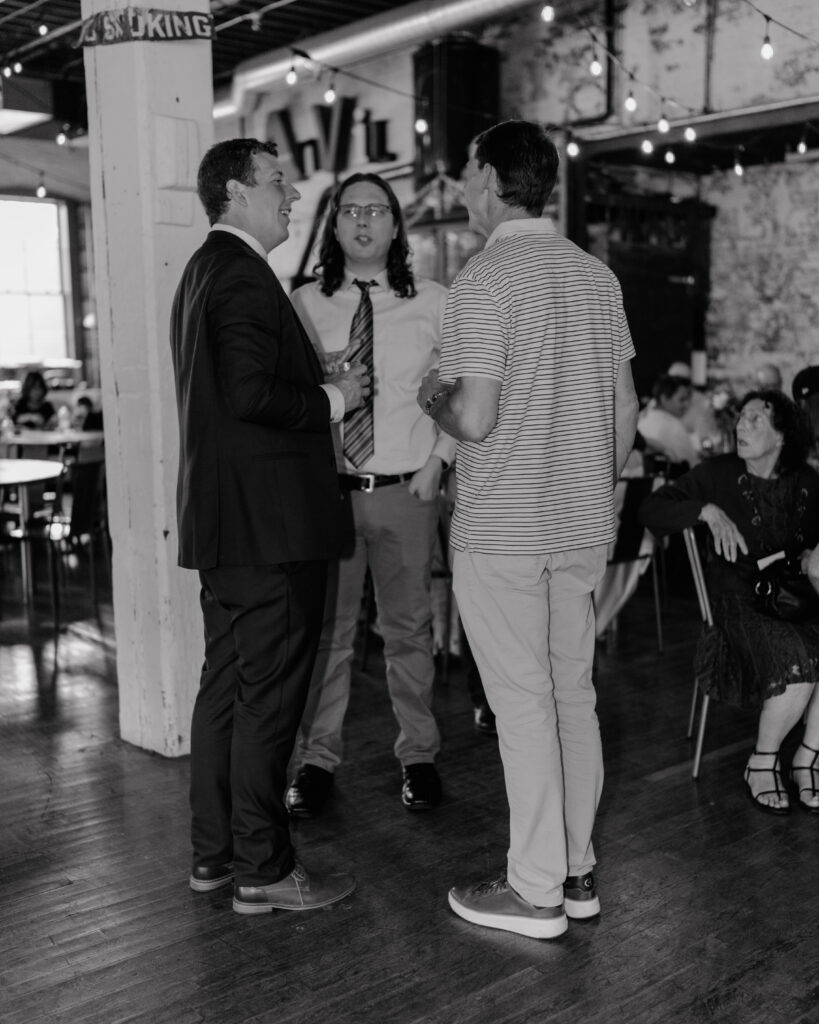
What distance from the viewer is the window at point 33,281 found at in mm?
16062

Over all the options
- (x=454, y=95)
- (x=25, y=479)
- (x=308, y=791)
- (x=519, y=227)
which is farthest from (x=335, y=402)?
(x=454, y=95)

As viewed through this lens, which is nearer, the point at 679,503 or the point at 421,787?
the point at 421,787

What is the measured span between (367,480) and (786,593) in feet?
4.37

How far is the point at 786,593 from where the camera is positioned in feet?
11.3

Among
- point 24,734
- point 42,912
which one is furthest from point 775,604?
point 24,734

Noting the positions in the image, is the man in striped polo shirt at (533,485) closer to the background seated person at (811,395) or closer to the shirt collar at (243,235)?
the shirt collar at (243,235)

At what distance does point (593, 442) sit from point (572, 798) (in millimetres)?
857

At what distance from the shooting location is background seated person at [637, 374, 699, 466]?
6660 mm

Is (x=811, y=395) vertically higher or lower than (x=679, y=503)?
higher

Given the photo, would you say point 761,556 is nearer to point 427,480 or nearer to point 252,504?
point 427,480

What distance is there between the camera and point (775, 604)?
346 cm

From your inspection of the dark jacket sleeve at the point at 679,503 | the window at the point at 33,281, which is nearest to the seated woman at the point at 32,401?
the window at the point at 33,281

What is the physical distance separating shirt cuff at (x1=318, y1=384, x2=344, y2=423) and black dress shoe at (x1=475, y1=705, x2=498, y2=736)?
5.74ft

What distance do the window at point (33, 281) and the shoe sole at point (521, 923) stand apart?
49.6 ft
